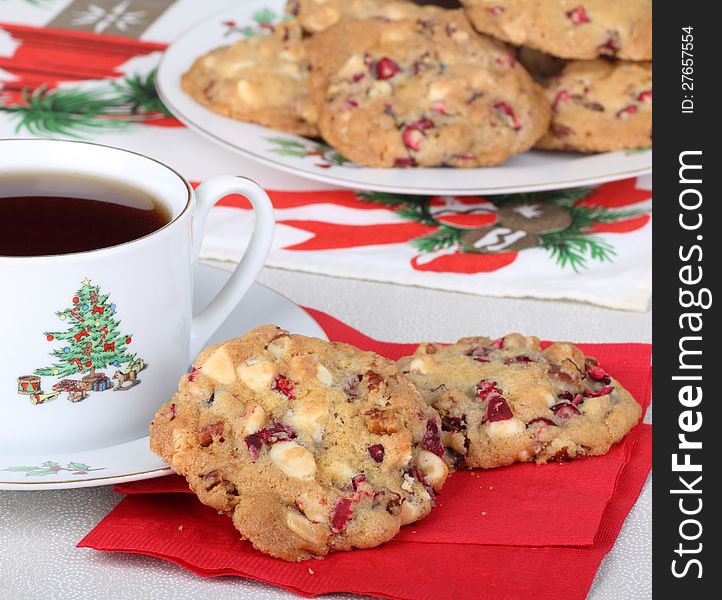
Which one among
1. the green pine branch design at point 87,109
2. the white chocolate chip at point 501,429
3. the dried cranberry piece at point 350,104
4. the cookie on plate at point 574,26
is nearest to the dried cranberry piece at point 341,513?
the white chocolate chip at point 501,429

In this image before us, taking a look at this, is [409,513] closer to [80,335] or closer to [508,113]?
[80,335]

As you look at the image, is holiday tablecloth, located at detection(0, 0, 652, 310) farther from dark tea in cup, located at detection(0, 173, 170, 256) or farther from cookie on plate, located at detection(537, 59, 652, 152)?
dark tea in cup, located at detection(0, 173, 170, 256)

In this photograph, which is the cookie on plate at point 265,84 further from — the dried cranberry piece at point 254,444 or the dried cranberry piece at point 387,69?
the dried cranberry piece at point 254,444

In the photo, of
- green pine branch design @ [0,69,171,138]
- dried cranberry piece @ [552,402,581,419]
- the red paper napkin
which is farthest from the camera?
green pine branch design @ [0,69,171,138]

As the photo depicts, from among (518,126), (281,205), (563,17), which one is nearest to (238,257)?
(281,205)

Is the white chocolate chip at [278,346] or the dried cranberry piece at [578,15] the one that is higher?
the dried cranberry piece at [578,15]

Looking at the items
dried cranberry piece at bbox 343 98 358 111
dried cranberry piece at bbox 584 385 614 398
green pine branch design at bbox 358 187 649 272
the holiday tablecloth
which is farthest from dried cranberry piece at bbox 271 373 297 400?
dried cranberry piece at bbox 343 98 358 111

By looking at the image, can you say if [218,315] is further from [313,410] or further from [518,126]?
[518,126]
